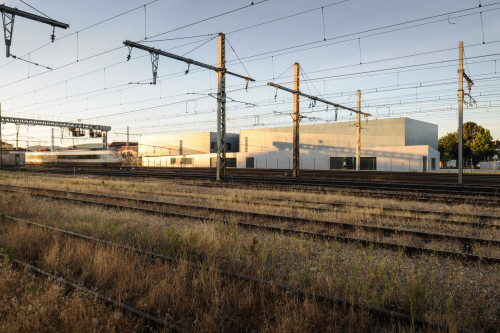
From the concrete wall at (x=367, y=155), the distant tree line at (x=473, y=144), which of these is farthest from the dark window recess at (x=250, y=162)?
the distant tree line at (x=473, y=144)

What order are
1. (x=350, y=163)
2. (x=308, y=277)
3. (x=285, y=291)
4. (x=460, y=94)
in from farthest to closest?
(x=350, y=163), (x=460, y=94), (x=308, y=277), (x=285, y=291)

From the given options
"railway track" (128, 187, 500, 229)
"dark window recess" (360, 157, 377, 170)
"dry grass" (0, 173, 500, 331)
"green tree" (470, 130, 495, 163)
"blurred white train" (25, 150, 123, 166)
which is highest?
"green tree" (470, 130, 495, 163)

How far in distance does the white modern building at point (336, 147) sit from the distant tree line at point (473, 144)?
1129 cm

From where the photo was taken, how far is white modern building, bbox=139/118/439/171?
45844 millimetres

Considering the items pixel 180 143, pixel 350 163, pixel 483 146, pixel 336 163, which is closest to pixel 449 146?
pixel 483 146

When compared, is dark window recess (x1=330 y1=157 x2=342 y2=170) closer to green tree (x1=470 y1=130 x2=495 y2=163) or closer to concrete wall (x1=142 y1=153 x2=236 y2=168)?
concrete wall (x1=142 y1=153 x2=236 y2=168)

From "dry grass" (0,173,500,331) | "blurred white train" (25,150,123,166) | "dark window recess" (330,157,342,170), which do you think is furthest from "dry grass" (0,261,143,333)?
"blurred white train" (25,150,123,166)

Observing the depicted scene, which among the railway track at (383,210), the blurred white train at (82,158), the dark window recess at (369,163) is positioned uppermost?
the blurred white train at (82,158)

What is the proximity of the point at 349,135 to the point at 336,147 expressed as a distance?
2972mm

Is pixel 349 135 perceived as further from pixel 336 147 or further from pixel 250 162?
pixel 250 162

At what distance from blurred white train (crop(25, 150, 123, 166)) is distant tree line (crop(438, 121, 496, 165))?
67266 mm

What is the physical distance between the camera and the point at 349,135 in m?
53.0

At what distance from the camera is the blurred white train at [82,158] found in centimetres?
5425

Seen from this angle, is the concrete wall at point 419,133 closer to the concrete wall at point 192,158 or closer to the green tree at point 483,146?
the green tree at point 483,146
